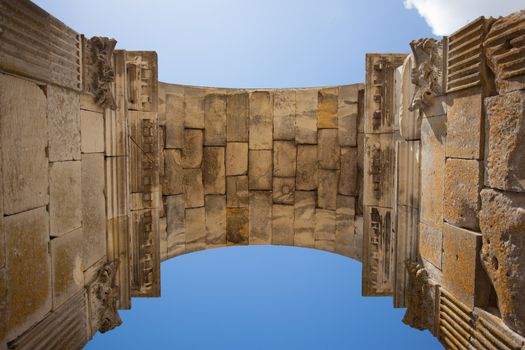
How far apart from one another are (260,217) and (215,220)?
2.49ft

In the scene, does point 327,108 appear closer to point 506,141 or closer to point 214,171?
point 214,171

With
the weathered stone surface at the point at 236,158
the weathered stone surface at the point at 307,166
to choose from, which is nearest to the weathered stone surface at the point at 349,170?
the weathered stone surface at the point at 307,166

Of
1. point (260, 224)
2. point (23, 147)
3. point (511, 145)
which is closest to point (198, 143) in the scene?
point (260, 224)

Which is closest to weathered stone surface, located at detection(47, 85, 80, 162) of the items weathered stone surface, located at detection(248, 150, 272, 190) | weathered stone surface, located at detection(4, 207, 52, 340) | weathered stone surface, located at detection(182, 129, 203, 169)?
weathered stone surface, located at detection(4, 207, 52, 340)

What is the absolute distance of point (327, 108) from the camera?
6016 mm

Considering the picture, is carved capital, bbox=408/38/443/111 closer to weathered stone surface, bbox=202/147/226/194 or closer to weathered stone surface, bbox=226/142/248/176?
weathered stone surface, bbox=226/142/248/176

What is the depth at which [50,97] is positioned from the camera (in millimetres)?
3324

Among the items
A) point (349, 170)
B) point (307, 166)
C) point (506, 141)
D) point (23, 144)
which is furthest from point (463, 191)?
point (23, 144)

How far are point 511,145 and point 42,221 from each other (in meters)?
3.76

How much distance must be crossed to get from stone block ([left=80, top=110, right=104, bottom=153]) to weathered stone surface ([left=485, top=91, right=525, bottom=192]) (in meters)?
3.78

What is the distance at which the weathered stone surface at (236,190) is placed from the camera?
627 cm

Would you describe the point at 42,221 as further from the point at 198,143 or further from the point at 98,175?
the point at 198,143

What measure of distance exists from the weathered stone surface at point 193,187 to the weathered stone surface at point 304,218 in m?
1.59

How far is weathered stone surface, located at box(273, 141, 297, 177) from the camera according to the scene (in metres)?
6.18
